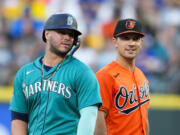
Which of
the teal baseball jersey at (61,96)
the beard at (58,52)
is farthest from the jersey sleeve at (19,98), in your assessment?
the beard at (58,52)

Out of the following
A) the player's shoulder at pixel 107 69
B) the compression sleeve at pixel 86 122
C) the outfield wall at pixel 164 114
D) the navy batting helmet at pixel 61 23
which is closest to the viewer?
the compression sleeve at pixel 86 122

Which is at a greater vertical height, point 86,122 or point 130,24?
point 130,24

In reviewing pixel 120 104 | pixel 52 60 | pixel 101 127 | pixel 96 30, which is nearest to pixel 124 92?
pixel 120 104

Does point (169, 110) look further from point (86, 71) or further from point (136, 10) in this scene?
point (86, 71)

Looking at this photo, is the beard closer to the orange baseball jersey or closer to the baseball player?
the baseball player

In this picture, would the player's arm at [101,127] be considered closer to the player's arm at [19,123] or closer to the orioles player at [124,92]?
the orioles player at [124,92]

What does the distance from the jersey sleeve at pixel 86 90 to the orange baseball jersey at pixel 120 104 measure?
103 cm

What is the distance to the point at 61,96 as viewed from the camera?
11.0ft

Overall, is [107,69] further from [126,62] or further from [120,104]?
[120,104]

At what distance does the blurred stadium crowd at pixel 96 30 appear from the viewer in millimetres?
9453

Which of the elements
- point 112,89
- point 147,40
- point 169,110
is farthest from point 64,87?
point 147,40

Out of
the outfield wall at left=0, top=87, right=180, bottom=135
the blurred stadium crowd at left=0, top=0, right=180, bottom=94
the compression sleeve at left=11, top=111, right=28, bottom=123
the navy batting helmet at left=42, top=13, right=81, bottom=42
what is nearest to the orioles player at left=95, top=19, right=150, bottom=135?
the compression sleeve at left=11, top=111, right=28, bottom=123

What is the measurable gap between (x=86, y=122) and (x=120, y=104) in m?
1.31

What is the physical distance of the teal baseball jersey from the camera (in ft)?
10.9
